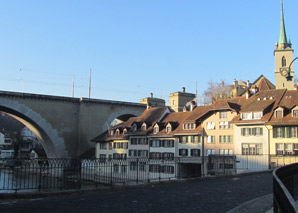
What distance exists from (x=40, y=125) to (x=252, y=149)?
38025 millimetres

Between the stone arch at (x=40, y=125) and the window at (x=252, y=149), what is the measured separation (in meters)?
36.2

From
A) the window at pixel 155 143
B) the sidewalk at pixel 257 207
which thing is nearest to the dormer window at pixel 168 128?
the window at pixel 155 143

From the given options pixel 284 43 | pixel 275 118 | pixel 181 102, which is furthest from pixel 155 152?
pixel 284 43

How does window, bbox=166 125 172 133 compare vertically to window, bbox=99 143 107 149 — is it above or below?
above

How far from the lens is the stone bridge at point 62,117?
199 ft

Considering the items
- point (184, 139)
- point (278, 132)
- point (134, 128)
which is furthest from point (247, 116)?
point (134, 128)

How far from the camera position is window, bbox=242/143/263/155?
42.7m

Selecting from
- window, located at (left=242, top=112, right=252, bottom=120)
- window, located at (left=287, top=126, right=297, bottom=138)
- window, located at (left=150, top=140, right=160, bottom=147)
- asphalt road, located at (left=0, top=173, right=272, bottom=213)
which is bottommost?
asphalt road, located at (left=0, top=173, right=272, bottom=213)

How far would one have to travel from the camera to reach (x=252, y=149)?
4366 cm

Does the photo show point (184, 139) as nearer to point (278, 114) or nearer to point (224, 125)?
point (224, 125)

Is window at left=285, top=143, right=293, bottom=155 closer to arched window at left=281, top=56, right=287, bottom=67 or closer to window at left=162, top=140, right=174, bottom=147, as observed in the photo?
window at left=162, top=140, right=174, bottom=147

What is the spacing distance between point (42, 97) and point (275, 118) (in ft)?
135

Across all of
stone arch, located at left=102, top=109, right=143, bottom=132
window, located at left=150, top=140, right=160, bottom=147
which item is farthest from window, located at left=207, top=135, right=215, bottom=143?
stone arch, located at left=102, top=109, right=143, bottom=132

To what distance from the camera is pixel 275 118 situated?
4138cm
